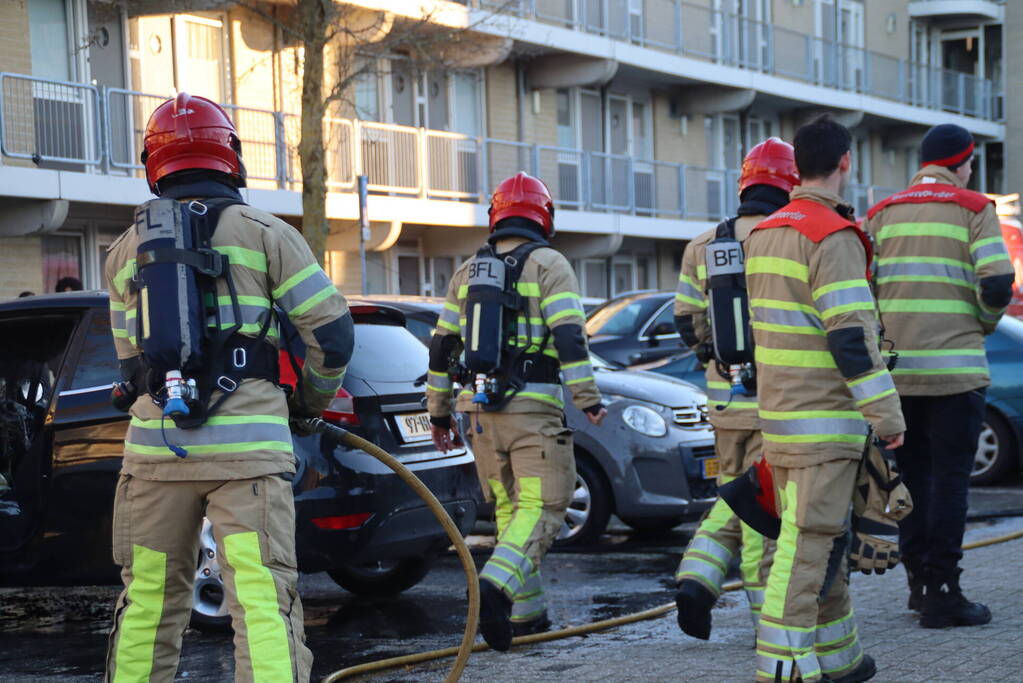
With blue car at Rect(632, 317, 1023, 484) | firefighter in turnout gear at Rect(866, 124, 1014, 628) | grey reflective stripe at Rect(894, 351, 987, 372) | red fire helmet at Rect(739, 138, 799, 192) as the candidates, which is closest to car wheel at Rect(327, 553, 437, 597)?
firefighter in turnout gear at Rect(866, 124, 1014, 628)

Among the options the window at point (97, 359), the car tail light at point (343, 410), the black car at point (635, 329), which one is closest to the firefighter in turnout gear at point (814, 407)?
the car tail light at point (343, 410)

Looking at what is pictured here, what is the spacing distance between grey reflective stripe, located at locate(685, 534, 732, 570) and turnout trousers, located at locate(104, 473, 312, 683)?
2.20 meters

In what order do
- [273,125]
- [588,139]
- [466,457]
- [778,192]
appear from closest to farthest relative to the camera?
[778,192] < [466,457] < [273,125] < [588,139]

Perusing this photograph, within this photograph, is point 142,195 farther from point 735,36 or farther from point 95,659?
point 735,36

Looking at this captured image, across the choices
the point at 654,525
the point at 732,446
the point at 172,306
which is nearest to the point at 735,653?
the point at 732,446

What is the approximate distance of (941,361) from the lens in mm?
6785

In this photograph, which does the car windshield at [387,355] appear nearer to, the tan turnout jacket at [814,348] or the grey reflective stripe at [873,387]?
the tan turnout jacket at [814,348]

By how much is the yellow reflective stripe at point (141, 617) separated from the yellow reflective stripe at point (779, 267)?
2.21 meters

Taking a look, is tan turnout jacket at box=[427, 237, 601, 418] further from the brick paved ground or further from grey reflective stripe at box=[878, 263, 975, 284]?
grey reflective stripe at box=[878, 263, 975, 284]

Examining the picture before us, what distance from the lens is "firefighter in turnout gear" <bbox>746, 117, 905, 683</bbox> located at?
509cm

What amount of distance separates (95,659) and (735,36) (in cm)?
2759

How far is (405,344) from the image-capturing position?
308 inches

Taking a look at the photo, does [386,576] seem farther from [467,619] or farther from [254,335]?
[254,335]

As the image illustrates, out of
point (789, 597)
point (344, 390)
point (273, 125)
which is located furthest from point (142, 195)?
point (789, 597)
